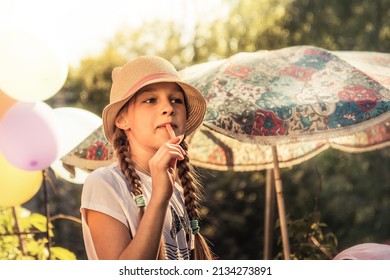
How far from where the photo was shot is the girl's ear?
2117 millimetres

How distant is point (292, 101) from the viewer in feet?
A: 8.89

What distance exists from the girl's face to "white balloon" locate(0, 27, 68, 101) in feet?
3.64

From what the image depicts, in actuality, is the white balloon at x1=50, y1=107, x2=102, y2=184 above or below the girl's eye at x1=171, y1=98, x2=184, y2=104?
below

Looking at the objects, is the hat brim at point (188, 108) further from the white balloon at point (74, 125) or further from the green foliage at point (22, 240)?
the green foliage at point (22, 240)

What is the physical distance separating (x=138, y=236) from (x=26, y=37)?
1.57 metres

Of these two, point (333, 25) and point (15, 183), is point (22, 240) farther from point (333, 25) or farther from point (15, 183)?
point (333, 25)

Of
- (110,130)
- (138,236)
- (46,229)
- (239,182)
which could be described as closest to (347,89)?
(110,130)

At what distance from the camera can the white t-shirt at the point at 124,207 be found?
1.87 meters

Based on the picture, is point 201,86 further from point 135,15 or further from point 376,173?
point 376,173

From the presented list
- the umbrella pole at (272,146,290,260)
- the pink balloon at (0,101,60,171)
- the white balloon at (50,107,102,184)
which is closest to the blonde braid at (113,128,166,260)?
the pink balloon at (0,101,60,171)

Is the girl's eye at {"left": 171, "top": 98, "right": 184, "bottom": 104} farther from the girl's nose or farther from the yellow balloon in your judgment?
the yellow balloon

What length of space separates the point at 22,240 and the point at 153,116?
172 cm

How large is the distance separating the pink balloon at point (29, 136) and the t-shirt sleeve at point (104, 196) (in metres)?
1.25

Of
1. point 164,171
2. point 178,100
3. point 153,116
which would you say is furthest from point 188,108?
point 164,171
